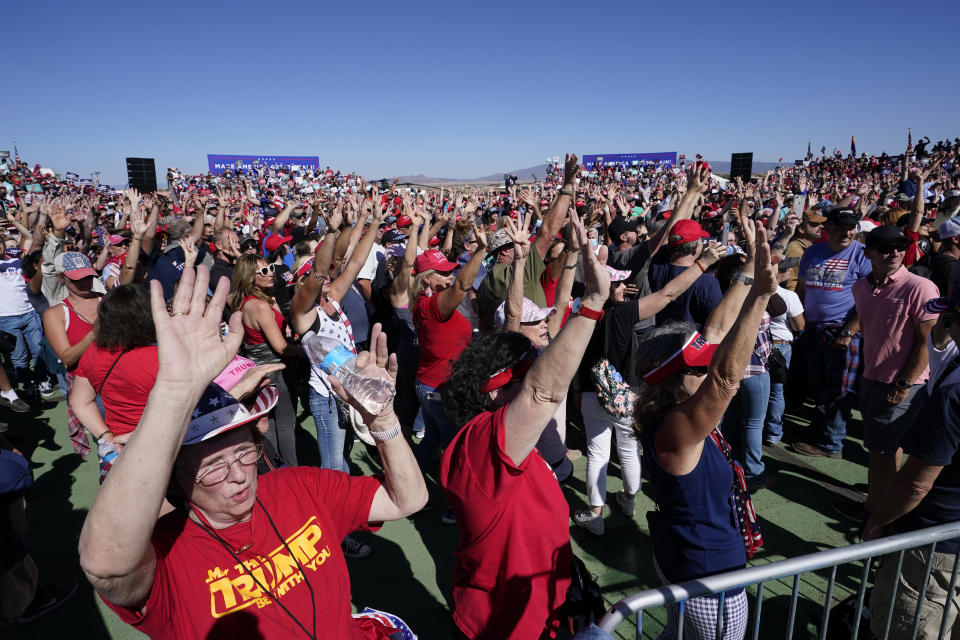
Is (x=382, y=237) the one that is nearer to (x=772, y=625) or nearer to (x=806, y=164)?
(x=772, y=625)

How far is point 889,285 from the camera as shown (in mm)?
3787

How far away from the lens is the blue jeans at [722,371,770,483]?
13.5 feet

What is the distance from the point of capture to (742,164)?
1953 centimetres

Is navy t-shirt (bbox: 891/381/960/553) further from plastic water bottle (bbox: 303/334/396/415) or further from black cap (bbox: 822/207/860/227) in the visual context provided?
black cap (bbox: 822/207/860/227)

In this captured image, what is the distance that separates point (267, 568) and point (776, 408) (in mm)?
4588

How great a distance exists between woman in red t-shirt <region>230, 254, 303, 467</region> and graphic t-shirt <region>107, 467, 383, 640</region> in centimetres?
204

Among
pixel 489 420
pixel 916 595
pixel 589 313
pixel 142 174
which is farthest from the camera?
pixel 142 174

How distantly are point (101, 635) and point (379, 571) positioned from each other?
1581 mm

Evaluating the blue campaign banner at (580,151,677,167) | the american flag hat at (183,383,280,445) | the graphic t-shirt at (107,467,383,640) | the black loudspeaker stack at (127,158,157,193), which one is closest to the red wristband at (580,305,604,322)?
the graphic t-shirt at (107,467,383,640)

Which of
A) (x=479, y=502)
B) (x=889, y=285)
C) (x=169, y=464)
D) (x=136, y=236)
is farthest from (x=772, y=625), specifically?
(x=136, y=236)

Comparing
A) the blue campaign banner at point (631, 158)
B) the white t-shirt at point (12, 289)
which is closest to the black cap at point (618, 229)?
the white t-shirt at point (12, 289)

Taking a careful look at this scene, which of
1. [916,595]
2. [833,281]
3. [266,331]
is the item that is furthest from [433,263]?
[833,281]

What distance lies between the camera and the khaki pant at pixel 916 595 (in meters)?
2.08

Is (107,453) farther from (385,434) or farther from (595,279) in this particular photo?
(595,279)
